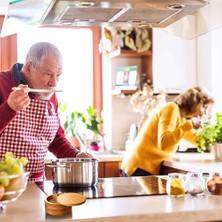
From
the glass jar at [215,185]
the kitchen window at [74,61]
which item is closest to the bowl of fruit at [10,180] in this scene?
the glass jar at [215,185]

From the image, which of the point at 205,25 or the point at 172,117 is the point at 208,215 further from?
the point at 172,117

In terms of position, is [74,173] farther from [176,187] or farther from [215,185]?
[215,185]

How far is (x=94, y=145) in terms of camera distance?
185 inches

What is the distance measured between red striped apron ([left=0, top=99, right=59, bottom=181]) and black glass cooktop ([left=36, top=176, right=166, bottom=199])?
216 millimetres

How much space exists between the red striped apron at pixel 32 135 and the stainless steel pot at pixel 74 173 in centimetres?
39

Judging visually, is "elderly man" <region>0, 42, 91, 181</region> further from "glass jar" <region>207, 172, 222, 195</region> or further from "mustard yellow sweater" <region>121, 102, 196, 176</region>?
"mustard yellow sweater" <region>121, 102, 196, 176</region>

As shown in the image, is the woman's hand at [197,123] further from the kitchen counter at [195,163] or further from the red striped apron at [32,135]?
the red striped apron at [32,135]

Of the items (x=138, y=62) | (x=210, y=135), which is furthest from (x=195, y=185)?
(x=138, y=62)

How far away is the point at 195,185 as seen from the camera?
2.03m

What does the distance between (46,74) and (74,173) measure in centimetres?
64

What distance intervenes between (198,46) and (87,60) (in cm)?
112

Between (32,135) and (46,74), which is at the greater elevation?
(46,74)

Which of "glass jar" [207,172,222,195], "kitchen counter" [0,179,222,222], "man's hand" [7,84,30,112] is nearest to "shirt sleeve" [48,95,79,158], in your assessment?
"man's hand" [7,84,30,112]

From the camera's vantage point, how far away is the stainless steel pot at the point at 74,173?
2156 millimetres
